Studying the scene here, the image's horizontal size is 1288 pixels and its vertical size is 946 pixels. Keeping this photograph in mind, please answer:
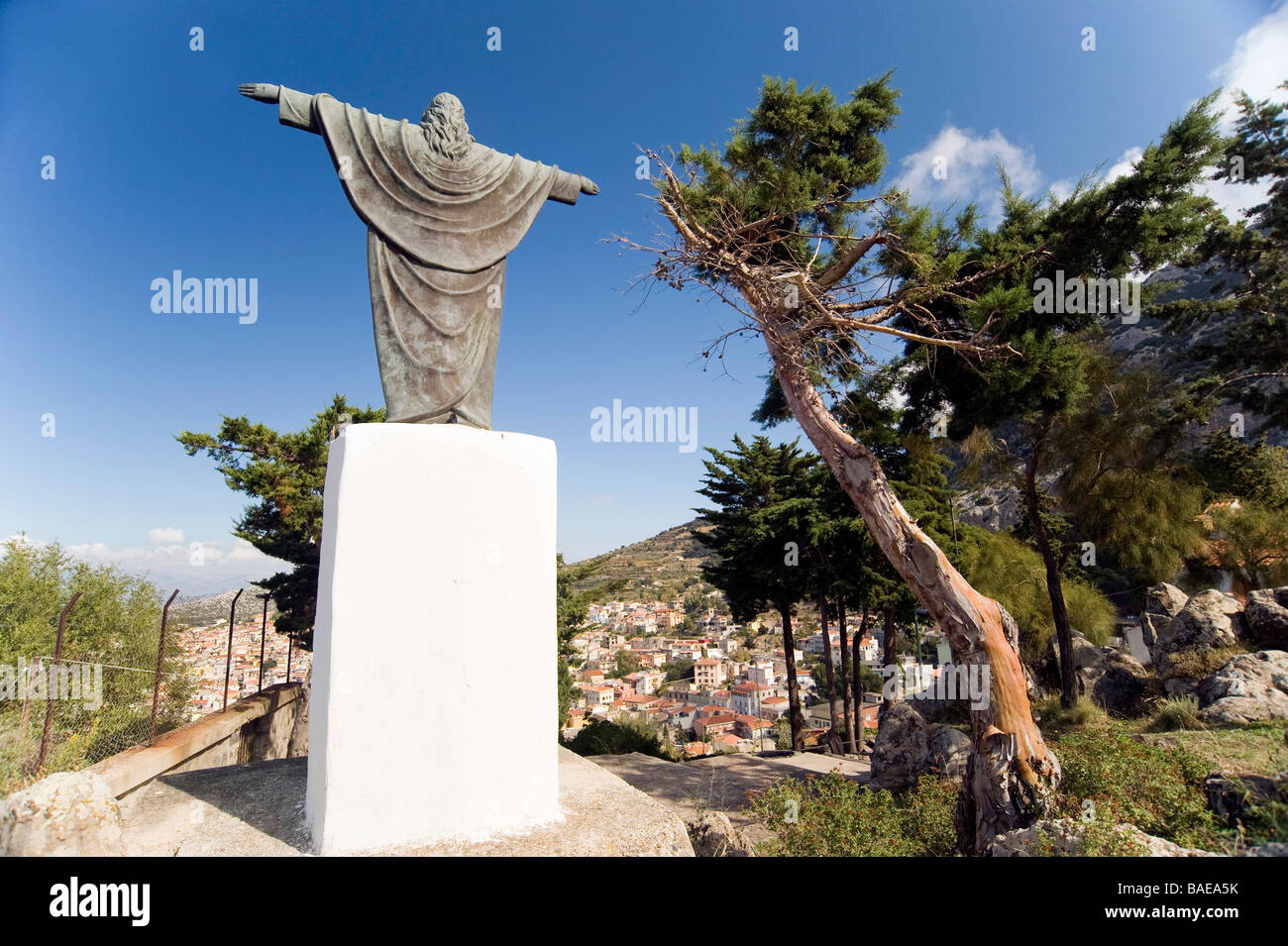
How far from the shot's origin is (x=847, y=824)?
4805 millimetres

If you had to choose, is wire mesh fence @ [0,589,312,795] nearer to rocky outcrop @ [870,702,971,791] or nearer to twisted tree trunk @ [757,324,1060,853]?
twisted tree trunk @ [757,324,1060,853]

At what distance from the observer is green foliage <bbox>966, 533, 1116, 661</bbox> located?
1609 cm

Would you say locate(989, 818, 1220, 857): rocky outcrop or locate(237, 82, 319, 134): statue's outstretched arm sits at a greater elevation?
locate(237, 82, 319, 134): statue's outstretched arm

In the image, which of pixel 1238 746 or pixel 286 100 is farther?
pixel 1238 746

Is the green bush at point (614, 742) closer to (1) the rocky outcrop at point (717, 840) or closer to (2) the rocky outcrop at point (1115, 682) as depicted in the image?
(1) the rocky outcrop at point (717, 840)

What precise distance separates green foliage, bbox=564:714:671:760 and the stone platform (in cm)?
916

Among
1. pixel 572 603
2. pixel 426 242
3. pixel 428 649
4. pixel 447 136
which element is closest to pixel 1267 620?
pixel 428 649

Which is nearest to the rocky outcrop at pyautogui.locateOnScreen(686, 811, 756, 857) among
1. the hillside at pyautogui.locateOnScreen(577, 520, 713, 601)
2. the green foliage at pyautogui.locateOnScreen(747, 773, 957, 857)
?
the green foliage at pyautogui.locateOnScreen(747, 773, 957, 857)

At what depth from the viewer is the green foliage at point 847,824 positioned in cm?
463

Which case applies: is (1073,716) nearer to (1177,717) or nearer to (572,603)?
(1177,717)

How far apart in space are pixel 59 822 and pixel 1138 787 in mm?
7215

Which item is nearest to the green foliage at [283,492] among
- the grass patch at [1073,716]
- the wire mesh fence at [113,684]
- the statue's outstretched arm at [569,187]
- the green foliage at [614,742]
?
the wire mesh fence at [113,684]
